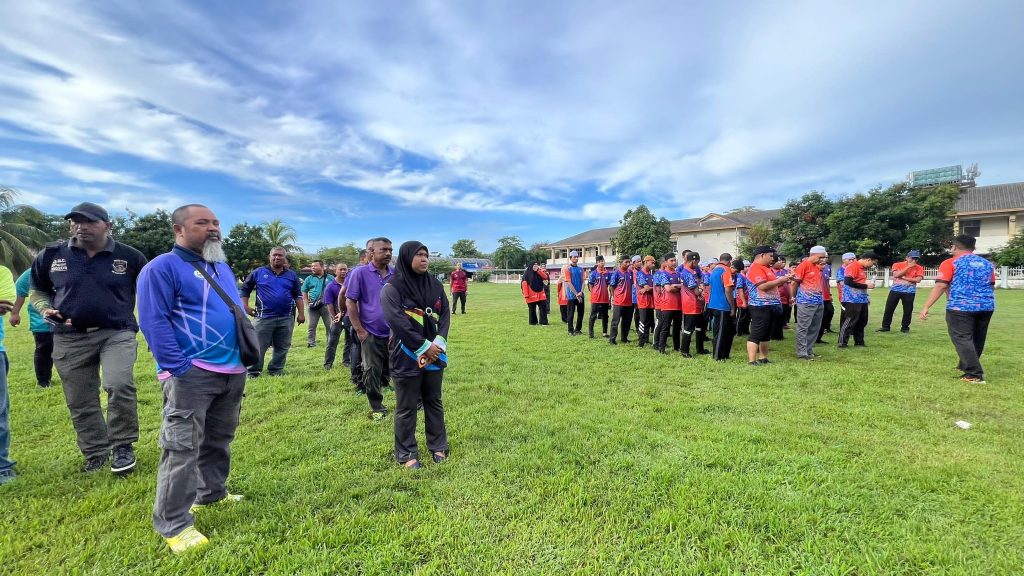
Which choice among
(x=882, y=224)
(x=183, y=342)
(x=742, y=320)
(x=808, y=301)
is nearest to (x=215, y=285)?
(x=183, y=342)

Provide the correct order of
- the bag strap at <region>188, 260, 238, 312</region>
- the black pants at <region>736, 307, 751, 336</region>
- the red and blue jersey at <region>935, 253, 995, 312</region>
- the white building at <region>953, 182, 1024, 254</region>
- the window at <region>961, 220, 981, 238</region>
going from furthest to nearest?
the window at <region>961, 220, 981, 238</region>
the white building at <region>953, 182, 1024, 254</region>
the black pants at <region>736, 307, 751, 336</region>
the red and blue jersey at <region>935, 253, 995, 312</region>
the bag strap at <region>188, 260, 238, 312</region>

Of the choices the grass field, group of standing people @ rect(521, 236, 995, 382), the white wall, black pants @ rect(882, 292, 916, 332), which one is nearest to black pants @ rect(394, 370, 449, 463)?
the grass field

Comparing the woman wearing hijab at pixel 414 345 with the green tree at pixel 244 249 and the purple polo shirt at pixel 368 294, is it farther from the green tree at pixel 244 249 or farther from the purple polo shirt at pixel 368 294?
the green tree at pixel 244 249

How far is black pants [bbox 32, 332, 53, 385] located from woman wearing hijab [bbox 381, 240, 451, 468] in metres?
5.74

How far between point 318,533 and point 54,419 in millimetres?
4189

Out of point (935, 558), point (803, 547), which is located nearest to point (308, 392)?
point (803, 547)

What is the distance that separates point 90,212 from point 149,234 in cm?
3728

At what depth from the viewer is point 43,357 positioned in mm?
5777

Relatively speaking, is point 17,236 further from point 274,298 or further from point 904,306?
point 904,306

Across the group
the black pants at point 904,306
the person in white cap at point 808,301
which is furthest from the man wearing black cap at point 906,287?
the person in white cap at point 808,301

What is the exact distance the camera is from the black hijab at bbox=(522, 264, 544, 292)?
11.6m

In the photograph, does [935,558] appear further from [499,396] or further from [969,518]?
[499,396]

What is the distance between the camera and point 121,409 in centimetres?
332

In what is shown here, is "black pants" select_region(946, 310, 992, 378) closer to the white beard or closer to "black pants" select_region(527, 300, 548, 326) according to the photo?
"black pants" select_region(527, 300, 548, 326)
